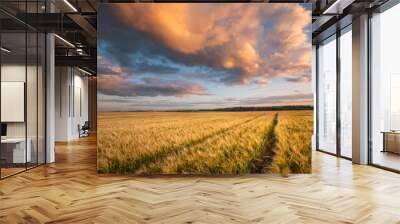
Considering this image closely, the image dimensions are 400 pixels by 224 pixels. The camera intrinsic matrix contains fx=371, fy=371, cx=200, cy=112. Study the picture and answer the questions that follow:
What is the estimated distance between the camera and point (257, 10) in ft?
21.2

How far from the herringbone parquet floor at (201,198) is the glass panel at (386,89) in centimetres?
69

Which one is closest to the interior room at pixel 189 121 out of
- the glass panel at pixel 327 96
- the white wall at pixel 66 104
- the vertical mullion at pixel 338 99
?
the vertical mullion at pixel 338 99

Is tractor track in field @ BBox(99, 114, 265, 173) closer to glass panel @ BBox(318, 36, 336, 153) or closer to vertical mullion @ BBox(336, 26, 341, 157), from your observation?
vertical mullion @ BBox(336, 26, 341, 157)

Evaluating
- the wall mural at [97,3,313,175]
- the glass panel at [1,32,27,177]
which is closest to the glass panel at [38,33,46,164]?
the glass panel at [1,32,27,177]

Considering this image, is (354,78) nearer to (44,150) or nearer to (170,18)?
(170,18)

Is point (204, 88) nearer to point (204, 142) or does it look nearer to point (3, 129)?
point (204, 142)

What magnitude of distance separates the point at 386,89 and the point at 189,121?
4009 mm

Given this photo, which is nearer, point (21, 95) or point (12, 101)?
point (12, 101)

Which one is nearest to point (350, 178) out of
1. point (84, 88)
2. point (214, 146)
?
point (214, 146)

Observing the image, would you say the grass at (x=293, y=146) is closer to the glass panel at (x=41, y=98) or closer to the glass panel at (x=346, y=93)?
the glass panel at (x=346, y=93)

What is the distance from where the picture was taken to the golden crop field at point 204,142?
21.1ft

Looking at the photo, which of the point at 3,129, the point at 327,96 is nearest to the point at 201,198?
the point at 3,129

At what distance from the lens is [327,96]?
10.3 metres

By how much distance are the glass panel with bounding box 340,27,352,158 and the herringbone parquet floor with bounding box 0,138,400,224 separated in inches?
78.1
